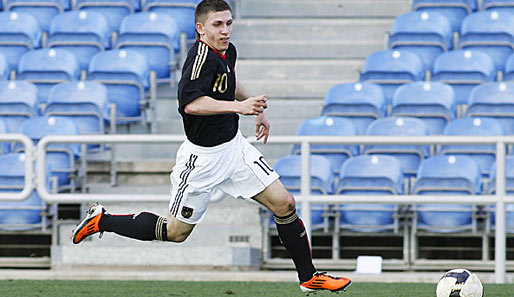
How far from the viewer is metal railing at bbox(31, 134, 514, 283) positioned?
7.00 meters

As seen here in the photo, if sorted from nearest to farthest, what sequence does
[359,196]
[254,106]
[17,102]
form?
[254,106], [359,196], [17,102]

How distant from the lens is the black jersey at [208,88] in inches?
198

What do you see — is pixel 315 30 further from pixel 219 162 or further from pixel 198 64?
pixel 198 64

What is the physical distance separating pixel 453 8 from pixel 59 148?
16.2ft

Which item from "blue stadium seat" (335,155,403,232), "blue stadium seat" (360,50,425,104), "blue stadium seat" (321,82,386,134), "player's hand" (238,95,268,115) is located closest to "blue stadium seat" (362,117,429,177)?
"blue stadium seat" (335,155,403,232)

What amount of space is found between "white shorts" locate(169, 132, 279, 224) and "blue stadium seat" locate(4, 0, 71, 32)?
255 inches

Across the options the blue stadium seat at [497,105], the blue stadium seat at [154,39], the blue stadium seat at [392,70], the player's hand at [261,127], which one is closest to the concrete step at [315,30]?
the blue stadium seat at [154,39]

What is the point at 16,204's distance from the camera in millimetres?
8008

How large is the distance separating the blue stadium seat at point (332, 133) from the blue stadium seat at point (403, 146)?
160 millimetres

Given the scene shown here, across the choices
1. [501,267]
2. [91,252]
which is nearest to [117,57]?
[91,252]

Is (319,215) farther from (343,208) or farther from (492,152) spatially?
(492,152)

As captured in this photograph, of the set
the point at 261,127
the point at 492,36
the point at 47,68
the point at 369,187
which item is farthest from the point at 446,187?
the point at 47,68

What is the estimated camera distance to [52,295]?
6.20m

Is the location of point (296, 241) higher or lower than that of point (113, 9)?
lower
